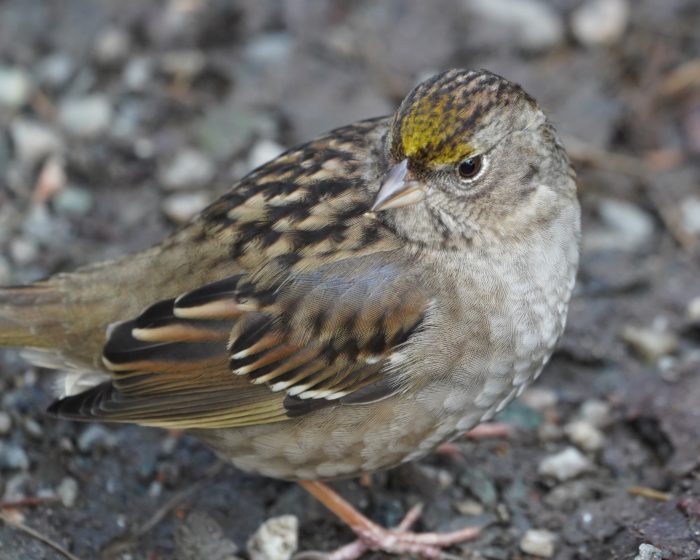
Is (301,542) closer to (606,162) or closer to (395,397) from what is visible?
(395,397)

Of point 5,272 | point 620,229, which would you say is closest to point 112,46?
point 5,272

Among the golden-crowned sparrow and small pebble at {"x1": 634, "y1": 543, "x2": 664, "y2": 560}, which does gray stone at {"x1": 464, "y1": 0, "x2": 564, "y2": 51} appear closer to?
the golden-crowned sparrow

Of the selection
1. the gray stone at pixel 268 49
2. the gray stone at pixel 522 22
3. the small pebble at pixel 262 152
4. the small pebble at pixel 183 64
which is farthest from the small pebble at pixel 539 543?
the small pebble at pixel 183 64

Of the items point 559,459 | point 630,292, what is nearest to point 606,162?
point 630,292

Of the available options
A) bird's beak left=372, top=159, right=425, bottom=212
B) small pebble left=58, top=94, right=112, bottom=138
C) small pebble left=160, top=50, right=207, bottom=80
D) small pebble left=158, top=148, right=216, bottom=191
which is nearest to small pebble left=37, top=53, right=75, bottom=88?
small pebble left=58, top=94, right=112, bottom=138

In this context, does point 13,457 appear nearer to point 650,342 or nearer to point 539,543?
point 539,543

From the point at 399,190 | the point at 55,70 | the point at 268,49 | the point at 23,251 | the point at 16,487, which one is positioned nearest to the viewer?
the point at 399,190
